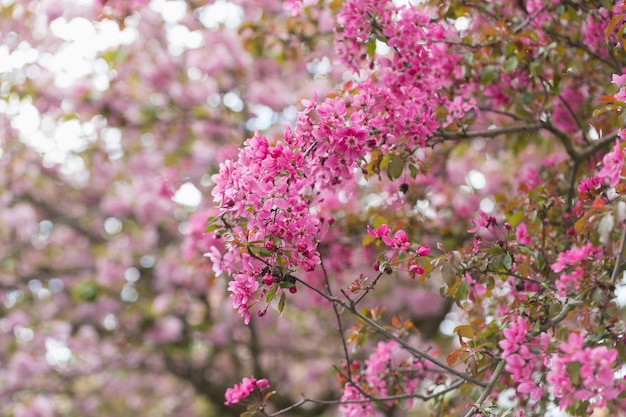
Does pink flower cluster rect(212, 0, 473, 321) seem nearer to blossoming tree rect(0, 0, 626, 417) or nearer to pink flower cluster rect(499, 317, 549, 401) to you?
blossoming tree rect(0, 0, 626, 417)

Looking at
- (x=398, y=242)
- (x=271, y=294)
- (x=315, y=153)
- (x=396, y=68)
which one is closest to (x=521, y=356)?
(x=398, y=242)

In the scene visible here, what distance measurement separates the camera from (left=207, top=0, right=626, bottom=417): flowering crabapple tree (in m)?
1.78

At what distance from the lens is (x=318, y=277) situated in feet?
10.6

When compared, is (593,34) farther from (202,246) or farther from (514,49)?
(202,246)

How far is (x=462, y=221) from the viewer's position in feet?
11.5

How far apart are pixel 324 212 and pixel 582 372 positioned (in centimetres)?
180

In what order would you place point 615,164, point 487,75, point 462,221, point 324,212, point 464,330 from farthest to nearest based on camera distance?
point 462,221
point 324,212
point 487,75
point 464,330
point 615,164

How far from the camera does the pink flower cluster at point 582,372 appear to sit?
1.43 metres

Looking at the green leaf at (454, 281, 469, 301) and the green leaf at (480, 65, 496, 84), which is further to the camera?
the green leaf at (480, 65, 496, 84)

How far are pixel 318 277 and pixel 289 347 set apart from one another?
339 centimetres

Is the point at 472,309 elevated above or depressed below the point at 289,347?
above

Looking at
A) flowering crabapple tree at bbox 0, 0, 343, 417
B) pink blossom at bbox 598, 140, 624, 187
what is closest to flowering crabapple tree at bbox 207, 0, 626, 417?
pink blossom at bbox 598, 140, 624, 187

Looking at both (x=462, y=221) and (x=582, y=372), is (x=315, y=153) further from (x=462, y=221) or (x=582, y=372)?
(x=462, y=221)

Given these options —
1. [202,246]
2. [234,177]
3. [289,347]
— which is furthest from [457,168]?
[234,177]
